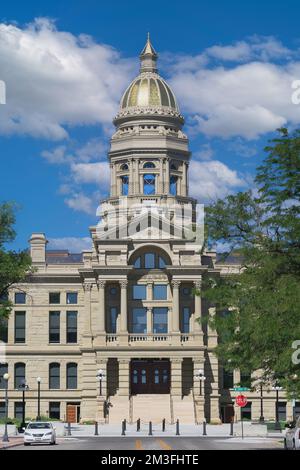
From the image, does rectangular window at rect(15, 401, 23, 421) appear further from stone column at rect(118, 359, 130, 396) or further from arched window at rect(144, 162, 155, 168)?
arched window at rect(144, 162, 155, 168)

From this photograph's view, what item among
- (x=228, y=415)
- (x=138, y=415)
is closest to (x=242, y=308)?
(x=138, y=415)

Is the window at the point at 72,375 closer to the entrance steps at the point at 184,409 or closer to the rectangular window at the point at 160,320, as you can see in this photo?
the rectangular window at the point at 160,320

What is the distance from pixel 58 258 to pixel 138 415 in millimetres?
23471

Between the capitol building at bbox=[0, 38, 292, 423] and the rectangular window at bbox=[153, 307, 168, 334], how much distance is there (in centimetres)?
9

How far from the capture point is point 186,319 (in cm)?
9581

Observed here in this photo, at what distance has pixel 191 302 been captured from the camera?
95875mm

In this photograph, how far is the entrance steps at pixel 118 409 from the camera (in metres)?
88.3

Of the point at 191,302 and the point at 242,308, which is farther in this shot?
the point at 191,302

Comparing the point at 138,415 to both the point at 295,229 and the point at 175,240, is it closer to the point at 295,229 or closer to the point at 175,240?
the point at 175,240

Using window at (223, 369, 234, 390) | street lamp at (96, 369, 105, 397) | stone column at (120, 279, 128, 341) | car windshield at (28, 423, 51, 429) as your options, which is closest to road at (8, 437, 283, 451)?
car windshield at (28, 423, 51, 429)

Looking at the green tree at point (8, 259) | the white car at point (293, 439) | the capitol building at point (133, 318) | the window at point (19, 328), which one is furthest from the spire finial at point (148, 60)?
the white car at point (293, 439)

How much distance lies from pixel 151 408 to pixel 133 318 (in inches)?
381

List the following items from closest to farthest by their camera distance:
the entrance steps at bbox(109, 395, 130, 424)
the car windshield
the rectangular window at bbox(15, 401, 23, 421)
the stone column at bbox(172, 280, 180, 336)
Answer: the car windshield
the entrance steps at bbox(109, 395, 130, 424)
the stone column at bbox(172, 280, 180, 336)
the rectangular window at bbox(15, 401, 23, 421)

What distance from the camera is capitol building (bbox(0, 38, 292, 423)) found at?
91938mm
